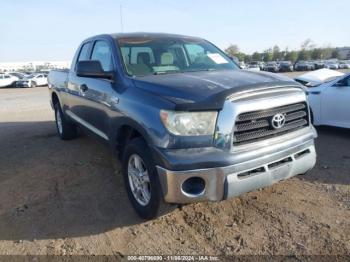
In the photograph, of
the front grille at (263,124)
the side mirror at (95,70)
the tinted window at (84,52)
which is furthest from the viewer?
the tinted window at (84,52)

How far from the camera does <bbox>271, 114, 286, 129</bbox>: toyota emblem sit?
3.24 meters

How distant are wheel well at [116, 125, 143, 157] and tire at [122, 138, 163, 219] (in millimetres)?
157

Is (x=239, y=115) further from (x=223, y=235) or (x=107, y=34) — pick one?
(x=107, y=34)

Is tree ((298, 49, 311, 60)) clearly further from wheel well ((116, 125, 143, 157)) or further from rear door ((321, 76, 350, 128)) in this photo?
wheel well ((116, 125, 143, 157))

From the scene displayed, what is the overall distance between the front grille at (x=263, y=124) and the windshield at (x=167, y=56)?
4.03 ft

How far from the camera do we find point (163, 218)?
11.9 feet

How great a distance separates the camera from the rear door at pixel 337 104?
655 cm

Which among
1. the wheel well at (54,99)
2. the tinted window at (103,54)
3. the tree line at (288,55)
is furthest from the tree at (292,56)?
the tinted window at (103,54)

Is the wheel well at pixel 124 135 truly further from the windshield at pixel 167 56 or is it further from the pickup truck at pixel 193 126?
the windshield at pixel 167 56

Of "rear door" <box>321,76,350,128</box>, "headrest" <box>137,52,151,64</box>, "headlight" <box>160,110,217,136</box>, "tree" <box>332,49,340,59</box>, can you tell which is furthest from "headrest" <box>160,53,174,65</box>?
"tree" <box>332,49,340,59</box>

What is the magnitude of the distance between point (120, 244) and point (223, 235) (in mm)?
961

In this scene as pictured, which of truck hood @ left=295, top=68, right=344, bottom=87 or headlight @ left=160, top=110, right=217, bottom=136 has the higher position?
headlight @ left=160, top=110, right=217, bottom=136

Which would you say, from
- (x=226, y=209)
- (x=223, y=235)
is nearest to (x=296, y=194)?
(x=226, y=209)

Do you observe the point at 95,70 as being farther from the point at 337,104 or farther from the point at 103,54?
the point at 337,104
